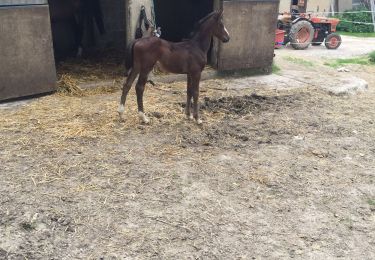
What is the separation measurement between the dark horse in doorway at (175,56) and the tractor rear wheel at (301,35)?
370 inches

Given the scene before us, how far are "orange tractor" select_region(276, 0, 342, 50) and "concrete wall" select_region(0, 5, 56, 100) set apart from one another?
9.64 metres

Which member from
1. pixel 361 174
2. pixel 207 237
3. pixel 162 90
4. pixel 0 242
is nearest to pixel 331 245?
pixel 207 237

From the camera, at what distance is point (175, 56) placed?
6.02 metres

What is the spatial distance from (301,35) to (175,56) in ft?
35.1

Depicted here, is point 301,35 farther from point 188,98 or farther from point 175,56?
point 175,56

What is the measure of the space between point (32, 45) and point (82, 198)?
4038 mm

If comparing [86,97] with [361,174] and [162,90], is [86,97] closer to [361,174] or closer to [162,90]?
[162,90]

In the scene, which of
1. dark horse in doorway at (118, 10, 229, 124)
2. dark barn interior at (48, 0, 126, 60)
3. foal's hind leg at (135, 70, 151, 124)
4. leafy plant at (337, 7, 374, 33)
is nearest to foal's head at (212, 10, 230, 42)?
dark horse in doorway at (118, 10, 229, 124)

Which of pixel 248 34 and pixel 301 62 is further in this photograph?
pixel 301 62

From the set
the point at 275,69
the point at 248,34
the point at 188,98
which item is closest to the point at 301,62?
the point at 275,69

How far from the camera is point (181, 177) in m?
4.62

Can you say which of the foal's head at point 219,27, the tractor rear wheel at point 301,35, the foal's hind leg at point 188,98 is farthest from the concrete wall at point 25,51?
the tractor rear wheel at point 301,35

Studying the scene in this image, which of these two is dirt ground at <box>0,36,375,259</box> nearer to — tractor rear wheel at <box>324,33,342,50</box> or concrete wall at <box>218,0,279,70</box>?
concrete wall at <box>218,0,279,70</box>

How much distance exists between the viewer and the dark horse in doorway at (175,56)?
587 centimetres
